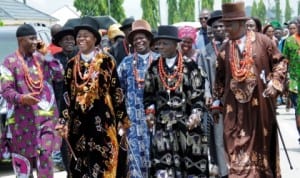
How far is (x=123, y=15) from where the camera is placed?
53.1 meters

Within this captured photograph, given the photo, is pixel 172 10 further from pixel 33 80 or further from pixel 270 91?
pixel 270 91

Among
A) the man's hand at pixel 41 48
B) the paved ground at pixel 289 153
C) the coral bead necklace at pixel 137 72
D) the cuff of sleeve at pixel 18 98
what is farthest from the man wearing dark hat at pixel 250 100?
the paved ground at pixel 289 153

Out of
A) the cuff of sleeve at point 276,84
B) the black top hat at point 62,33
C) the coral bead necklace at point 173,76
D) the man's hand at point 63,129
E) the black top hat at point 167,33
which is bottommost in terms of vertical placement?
the man's hand at point 63,129

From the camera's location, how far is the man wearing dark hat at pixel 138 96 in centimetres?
936

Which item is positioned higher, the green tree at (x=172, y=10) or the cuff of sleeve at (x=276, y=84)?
the cuff of sleeve at (x=276, y=84)

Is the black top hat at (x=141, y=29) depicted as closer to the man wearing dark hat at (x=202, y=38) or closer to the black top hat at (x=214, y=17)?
the black top hat at (x=214, y=17)

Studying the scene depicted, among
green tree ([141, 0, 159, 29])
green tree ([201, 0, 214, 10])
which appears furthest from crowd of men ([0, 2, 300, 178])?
green tree ([201, 0, 214, 10])

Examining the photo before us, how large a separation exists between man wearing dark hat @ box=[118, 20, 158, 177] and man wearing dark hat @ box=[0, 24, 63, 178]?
1.06 m

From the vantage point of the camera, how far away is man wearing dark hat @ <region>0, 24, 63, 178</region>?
8.59 m

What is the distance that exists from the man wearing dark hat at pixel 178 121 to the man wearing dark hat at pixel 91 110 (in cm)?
37

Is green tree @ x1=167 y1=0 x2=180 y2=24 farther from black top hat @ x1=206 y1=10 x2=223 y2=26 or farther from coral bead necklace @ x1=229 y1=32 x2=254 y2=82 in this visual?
coral bead necklace @ x1=229 y1=32 x2=254 y2=82

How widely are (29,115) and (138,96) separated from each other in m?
1.38

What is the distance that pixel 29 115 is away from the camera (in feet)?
28.2

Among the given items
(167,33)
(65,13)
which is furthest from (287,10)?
(167,33)
